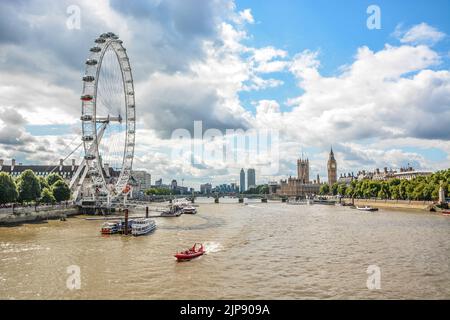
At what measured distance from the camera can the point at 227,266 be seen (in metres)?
31.6

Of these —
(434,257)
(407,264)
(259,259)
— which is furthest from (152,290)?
(434,257)

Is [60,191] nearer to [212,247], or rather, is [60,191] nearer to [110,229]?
[110,229]

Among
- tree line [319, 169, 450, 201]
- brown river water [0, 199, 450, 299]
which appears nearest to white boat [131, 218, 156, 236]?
brown river water [0, 199, 450, 299]

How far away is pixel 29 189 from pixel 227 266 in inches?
2039

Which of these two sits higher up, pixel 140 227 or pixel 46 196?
pixel 46 196

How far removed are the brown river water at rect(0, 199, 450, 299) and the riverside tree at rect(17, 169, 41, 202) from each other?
20.5 metres

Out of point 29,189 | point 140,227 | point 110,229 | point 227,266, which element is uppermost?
point 29,189

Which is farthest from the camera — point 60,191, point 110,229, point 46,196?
point 60,191

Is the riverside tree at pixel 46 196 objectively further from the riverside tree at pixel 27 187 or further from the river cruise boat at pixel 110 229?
the river cruise boat at pixel 110 229

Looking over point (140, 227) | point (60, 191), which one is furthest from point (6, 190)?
point (140, 227)

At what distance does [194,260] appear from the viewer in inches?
1329

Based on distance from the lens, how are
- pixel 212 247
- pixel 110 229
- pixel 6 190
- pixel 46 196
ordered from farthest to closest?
pixel 46 196 → pixel 6 190 → pixel 110 229 → pixel 212 247
